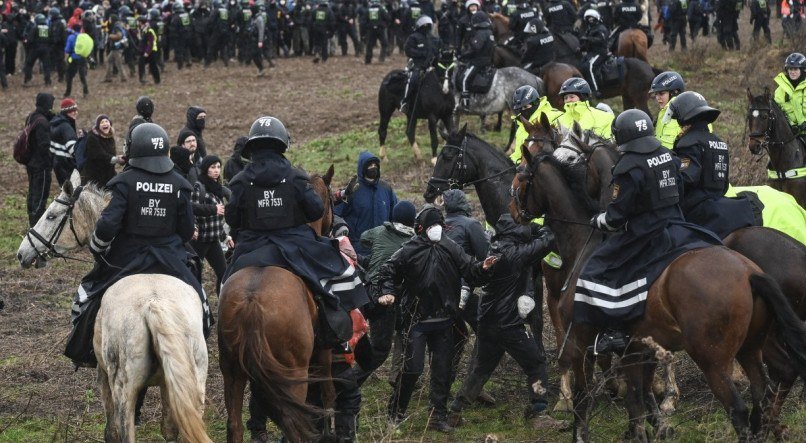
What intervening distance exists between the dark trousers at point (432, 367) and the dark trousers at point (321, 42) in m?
25.4

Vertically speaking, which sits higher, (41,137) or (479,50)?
(479,50)

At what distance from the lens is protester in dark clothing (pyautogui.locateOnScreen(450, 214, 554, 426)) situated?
9461 millimetres

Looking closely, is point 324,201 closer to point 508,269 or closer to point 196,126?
point 508,269

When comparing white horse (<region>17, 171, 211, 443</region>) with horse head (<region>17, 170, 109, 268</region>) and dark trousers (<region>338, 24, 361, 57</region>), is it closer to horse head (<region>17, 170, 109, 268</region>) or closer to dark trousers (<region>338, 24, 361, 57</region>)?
horse head (<region>17, 170, 109, 268</region>)

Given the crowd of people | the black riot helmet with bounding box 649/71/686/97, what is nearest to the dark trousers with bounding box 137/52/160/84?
the crowd of people

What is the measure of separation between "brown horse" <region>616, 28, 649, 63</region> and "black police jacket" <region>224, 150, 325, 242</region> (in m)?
13.9

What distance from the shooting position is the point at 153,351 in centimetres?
762

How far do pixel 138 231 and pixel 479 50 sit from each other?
12.6m

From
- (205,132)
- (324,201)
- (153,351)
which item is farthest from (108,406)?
(205,132)

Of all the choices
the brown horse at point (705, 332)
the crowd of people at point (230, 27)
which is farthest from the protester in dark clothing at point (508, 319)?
the crowd of people at point (230, 27)

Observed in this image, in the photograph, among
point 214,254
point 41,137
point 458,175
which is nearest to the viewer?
point 458,175

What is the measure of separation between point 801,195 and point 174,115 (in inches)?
627

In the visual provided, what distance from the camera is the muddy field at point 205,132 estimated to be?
10.1 metres

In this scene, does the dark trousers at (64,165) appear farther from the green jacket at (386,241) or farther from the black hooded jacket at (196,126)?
the green jacket at (386,241)
